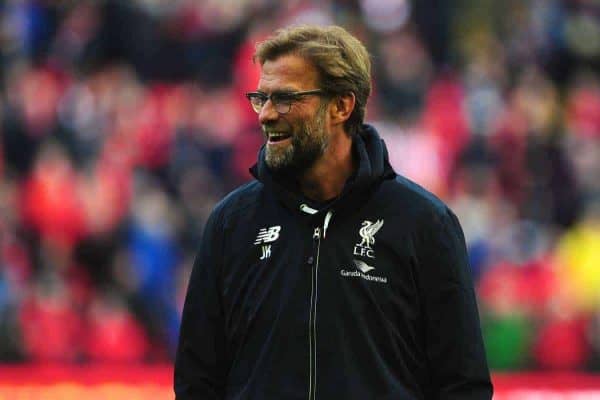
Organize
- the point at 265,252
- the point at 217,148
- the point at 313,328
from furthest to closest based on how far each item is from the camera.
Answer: the point at 217,148
the point at 265,252
the point at 313,328

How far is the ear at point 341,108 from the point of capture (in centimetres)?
378

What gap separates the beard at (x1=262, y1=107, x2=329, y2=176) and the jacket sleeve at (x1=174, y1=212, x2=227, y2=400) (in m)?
0.28

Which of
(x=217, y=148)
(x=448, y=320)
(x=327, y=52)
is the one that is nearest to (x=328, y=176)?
(x=327, y=52)

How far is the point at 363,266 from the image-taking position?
3.68 metres

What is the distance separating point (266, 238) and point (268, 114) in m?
0.34

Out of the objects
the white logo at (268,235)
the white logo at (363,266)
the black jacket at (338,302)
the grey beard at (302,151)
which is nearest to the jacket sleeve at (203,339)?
the black jacket at (338,302)

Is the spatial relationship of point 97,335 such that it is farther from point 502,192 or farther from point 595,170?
point 595,170

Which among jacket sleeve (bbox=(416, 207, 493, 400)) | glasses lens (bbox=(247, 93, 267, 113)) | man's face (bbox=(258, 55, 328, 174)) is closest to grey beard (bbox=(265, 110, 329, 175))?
man's face (bbox=(258, 55, 328, 174))

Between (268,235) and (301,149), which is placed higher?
(301,149)

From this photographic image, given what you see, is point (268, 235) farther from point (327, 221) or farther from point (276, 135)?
point (276, 135)

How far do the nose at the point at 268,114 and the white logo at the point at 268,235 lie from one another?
0.96ft

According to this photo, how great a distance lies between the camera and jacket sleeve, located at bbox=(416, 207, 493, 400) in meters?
3.65

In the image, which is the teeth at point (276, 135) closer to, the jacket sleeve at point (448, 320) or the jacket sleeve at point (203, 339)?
the jacket sleeve at point (203, 339)

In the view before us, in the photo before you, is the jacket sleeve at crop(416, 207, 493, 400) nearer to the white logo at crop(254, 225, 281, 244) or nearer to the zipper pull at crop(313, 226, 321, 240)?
the zipper pull at crop(313, 226, 321, 240)
